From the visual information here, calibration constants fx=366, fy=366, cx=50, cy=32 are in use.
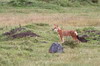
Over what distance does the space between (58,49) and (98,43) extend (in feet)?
10.3

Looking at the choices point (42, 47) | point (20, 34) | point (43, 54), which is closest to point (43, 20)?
point (20, 34)

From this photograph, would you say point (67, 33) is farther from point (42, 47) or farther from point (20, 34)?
point (20, 34)

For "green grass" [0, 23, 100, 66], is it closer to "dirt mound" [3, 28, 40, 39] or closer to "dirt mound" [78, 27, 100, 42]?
"dirt mound" [3, 28, 40, 39]

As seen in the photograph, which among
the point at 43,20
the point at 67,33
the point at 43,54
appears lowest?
the point at 43,20

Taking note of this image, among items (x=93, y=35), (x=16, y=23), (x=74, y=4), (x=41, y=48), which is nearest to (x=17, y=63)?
(x=41, y=48)

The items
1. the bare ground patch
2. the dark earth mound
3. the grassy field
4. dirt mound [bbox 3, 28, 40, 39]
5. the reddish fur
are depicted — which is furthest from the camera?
the bare ground patch

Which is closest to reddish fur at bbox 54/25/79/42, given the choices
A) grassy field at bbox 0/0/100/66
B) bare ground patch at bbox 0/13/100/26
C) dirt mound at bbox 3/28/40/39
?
grassy field at bbox 0/0/100/66

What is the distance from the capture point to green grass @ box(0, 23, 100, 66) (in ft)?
35.4

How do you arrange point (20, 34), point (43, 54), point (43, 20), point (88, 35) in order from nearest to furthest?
point (43, 54) < point (20, 34) < point (88, 35) < point (43, 20)

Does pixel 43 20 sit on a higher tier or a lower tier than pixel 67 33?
lower

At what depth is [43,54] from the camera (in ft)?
42.6

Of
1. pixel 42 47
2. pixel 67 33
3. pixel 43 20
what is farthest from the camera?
pixel 43 20

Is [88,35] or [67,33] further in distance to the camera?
[88,35]

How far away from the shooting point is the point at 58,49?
43.6 feet
